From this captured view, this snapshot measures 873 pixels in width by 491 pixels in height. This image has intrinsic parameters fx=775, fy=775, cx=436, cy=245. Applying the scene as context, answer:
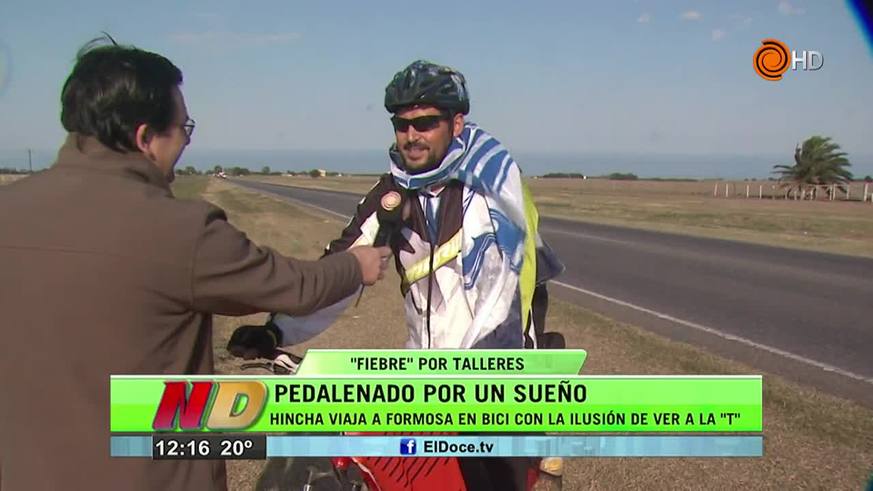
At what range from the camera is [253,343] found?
7.95 feet

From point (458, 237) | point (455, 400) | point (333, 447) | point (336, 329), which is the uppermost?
point (458, 237)

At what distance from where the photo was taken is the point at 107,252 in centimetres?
156

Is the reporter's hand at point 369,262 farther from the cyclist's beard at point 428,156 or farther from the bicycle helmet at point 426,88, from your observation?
the bicycle helmet at point 426,88

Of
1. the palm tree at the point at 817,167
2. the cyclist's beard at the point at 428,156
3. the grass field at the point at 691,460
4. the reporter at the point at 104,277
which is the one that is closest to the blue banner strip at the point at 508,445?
the reporter at the point at 104,277

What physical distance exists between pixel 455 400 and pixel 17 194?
1094 mm

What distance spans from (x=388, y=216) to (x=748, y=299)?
29.8 ft

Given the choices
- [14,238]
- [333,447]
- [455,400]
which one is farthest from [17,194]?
[455,400]

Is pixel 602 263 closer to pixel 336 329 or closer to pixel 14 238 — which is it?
pixel 336 329

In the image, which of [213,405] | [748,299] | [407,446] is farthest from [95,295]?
[748,299]

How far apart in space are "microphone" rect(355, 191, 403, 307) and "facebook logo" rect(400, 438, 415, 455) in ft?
1.93

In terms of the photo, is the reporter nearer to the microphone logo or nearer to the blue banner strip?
the blue banner strip

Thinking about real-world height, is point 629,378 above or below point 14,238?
below

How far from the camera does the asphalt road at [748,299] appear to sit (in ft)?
23.5

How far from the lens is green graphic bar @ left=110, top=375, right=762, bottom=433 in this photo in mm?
1909
